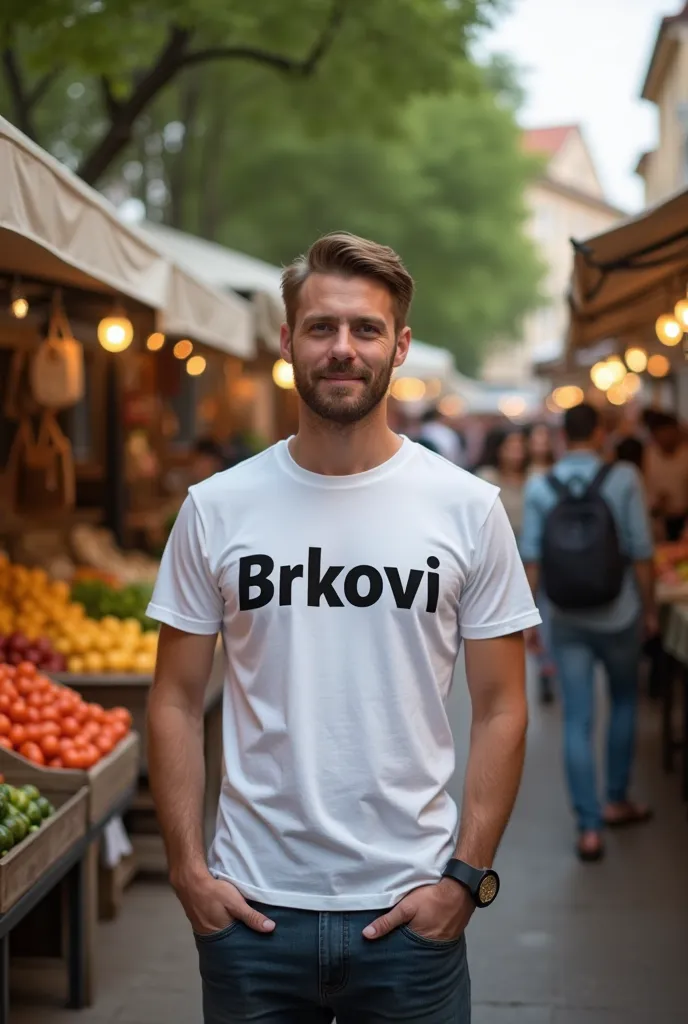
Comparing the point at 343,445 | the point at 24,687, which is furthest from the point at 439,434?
the point at 343,445

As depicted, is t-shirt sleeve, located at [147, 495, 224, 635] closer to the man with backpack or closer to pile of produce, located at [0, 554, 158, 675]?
pile of produce, located at [0, 554, 158, 675]

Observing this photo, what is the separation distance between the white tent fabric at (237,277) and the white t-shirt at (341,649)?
8262 millimetres

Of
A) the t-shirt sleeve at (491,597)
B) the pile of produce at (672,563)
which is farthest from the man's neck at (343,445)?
the pile of produce at (672,563)

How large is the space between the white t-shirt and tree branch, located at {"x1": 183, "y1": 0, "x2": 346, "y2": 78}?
35.0 ft

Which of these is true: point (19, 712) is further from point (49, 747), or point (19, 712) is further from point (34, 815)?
point (34, 815)

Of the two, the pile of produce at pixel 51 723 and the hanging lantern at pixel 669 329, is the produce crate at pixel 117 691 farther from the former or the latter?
the hanging lantern at pixel 669 329

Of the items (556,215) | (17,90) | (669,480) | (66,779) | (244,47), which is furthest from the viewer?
(556,215)

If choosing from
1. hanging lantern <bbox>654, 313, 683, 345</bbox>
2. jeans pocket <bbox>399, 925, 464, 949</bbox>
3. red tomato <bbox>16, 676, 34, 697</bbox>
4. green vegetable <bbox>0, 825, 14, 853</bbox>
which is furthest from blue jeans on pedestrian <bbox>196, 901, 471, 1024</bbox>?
hanging lantern <bbox>654, 313, 683, 345</bbox>

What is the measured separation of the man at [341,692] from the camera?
263 centimetres

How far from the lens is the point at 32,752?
553cm

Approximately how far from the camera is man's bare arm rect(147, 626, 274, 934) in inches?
106

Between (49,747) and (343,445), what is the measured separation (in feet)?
10.5

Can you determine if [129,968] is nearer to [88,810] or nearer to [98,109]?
[88,810]

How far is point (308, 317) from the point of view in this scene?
8.91 ft
